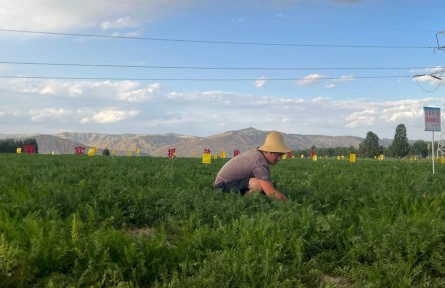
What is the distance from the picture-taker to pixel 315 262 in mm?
4457

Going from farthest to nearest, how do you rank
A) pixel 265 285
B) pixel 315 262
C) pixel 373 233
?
pixel 373 233
pixel 315 262
pixel 265 285

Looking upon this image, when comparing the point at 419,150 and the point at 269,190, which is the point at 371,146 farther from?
the point at 269,190

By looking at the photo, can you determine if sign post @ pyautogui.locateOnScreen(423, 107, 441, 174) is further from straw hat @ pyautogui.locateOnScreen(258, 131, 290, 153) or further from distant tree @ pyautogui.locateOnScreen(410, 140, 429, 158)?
distant tree @ pyautogui.locateOnScreen(410, 140, 429, 158)

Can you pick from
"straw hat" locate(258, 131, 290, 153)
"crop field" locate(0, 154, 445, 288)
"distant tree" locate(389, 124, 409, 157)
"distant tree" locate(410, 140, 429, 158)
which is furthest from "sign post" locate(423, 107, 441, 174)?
"distant tree" locate(410, 140, 429, 158)

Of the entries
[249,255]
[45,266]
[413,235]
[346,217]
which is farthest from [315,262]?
[45,266]

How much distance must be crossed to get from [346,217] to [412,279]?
1869 mm

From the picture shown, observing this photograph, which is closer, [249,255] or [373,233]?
[249,255]

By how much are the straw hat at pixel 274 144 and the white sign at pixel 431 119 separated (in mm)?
10735

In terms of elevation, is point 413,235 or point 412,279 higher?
point 413,235

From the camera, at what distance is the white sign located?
15836 millimetres

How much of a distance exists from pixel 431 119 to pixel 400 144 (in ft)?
296

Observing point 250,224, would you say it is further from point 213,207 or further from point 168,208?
point 168,208

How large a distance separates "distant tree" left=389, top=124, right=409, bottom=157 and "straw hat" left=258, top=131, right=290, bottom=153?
100 m

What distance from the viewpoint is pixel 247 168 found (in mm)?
7309
